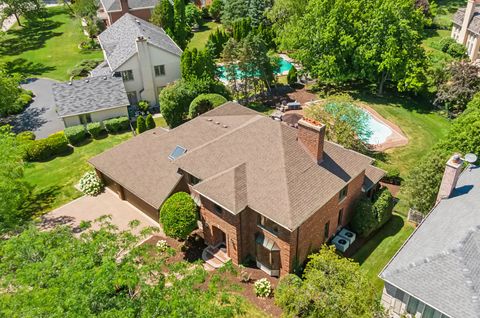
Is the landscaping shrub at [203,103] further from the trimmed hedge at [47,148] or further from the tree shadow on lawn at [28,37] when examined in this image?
the tree shadow on lawn at [28,37]

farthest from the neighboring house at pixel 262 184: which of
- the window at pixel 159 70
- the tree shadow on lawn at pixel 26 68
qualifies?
the tree shadow on lawn at pixel 26 68

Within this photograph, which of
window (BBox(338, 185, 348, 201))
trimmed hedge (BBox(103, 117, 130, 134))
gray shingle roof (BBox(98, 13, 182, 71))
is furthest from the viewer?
gray shingle roof (BBox(98, 13, 182, 71))

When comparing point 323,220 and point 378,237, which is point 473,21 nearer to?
point 378,237

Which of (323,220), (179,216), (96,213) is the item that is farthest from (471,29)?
(96,213)

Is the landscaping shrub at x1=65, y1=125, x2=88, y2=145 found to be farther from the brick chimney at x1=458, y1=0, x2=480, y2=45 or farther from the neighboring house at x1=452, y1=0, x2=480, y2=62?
the brick chimney at x1=458, y1=0, x2=480, y2=45

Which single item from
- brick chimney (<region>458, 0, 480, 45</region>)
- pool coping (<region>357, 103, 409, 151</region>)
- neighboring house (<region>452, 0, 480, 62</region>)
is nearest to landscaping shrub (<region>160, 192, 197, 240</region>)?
pool coping (<region>357, 103, 409, 151</region>)
